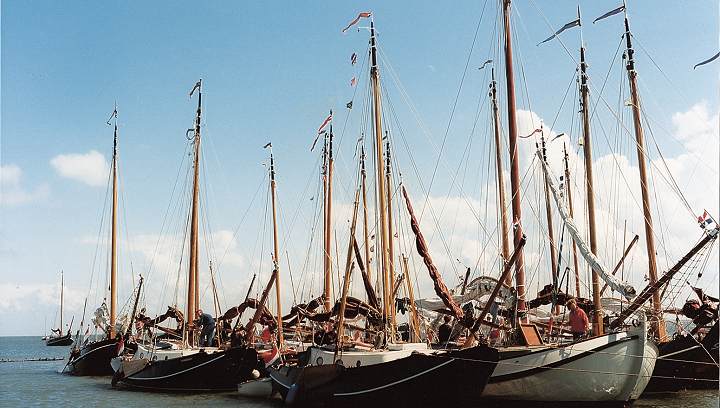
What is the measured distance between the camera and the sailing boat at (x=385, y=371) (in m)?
20.4

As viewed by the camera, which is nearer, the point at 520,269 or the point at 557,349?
the point at 557,349

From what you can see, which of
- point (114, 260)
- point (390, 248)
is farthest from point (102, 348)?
point (390, 248)

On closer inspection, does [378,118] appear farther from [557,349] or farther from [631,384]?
[631,384]

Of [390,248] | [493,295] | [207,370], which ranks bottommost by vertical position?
[207,370]

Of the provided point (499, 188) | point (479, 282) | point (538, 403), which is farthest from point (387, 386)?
point (499, 188)

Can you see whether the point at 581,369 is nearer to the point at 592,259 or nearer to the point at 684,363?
the point at 592,259

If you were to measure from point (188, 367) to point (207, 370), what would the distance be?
3.53 feet

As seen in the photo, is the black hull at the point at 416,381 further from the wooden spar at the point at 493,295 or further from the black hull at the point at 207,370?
the black hull at the point at 207,370

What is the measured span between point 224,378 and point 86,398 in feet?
25.1

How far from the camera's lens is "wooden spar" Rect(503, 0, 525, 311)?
26197 millimetres

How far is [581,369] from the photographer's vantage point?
21.1 metres

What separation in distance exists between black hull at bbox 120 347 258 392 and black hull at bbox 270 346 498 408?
902 cm

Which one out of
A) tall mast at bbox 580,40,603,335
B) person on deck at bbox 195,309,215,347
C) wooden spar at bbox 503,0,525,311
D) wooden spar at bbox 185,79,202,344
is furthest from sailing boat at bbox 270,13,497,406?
wooden spar at bbox 185,79,202,344

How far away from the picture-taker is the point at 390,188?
2975cm
